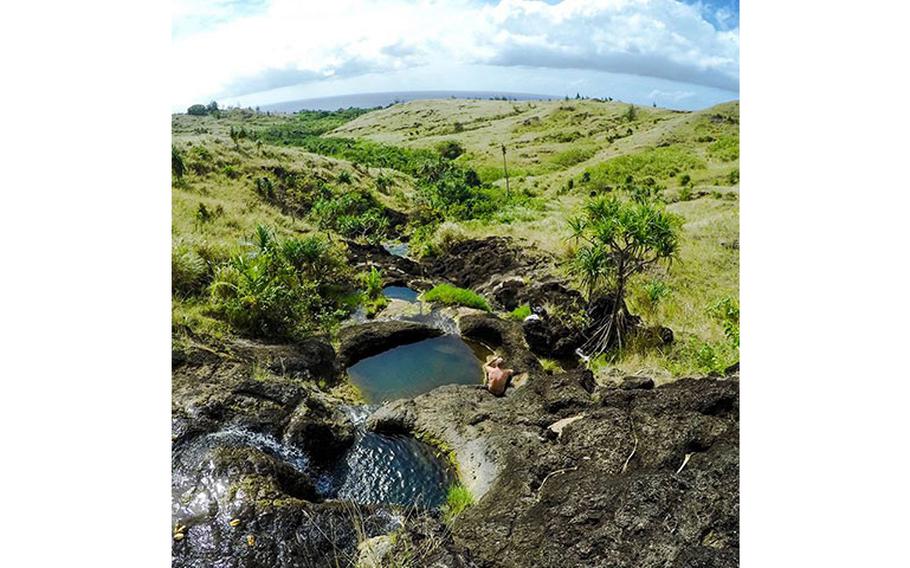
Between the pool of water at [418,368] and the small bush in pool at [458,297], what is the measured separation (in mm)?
436

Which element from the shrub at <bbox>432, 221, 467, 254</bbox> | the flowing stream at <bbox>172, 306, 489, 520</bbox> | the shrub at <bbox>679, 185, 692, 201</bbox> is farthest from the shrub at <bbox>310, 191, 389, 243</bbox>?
the shrub at <bbox>679, 185, 692, 201</bbox>

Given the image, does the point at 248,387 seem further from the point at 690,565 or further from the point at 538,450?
the point at 690,565

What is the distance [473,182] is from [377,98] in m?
1.60

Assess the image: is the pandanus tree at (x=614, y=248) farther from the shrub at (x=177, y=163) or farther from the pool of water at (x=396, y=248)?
the shrub at (x=177, y=163)

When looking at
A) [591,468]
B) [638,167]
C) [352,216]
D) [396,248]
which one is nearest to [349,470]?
[591,468]

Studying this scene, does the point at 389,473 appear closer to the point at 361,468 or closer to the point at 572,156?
the point at 361,468

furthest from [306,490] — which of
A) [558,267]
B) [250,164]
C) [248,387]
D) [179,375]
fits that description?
[558,267]

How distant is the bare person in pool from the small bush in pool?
3.26 ft

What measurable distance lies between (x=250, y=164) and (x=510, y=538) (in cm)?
474

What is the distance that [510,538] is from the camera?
13.3ft

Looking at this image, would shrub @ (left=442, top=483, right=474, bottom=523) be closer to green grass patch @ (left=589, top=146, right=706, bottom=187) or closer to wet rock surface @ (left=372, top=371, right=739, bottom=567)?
wet rock surface @ (left=372, top=371, right=739, bottom=567)

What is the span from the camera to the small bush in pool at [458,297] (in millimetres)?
7383

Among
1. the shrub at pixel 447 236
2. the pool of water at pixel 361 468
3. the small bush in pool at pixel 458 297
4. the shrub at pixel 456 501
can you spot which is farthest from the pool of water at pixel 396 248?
the shrub at pixel 456 501

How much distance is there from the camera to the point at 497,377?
6355mm
